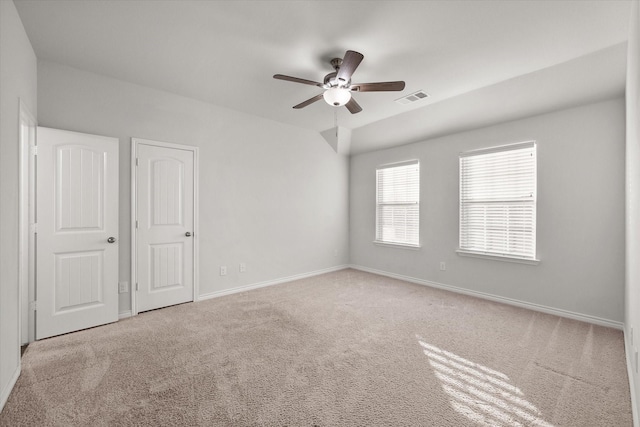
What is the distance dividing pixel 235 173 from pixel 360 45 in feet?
8.34

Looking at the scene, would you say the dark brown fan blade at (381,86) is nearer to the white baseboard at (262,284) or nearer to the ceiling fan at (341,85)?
the ceiling fan at (341,85)

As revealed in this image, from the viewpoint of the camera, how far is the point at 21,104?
2250 mm

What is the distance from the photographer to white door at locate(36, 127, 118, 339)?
278 centimetres

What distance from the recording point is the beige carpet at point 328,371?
5.79ft

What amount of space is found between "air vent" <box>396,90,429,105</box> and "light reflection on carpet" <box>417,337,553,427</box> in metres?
3.00

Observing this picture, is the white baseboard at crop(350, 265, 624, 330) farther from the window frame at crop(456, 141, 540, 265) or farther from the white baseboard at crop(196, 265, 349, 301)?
the white baseboard at crop(196, 265, 349, 301)

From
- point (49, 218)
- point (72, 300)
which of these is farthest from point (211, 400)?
point (49, 218)

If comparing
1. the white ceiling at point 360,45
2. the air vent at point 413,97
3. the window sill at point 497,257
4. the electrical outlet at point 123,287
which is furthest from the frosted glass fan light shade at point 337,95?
the electrical outlet at point 123,287

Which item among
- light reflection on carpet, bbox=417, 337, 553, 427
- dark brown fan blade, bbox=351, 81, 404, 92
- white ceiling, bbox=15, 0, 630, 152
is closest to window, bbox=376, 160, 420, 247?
white ceiling, bbox=15, 0, 630, 152

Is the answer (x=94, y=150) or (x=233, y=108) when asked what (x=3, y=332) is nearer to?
(x=94, y=150)

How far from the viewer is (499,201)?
154 inches

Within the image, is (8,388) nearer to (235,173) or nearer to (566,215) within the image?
(235,173)

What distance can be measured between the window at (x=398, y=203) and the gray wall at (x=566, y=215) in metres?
0.50

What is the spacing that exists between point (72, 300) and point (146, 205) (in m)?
1.21
